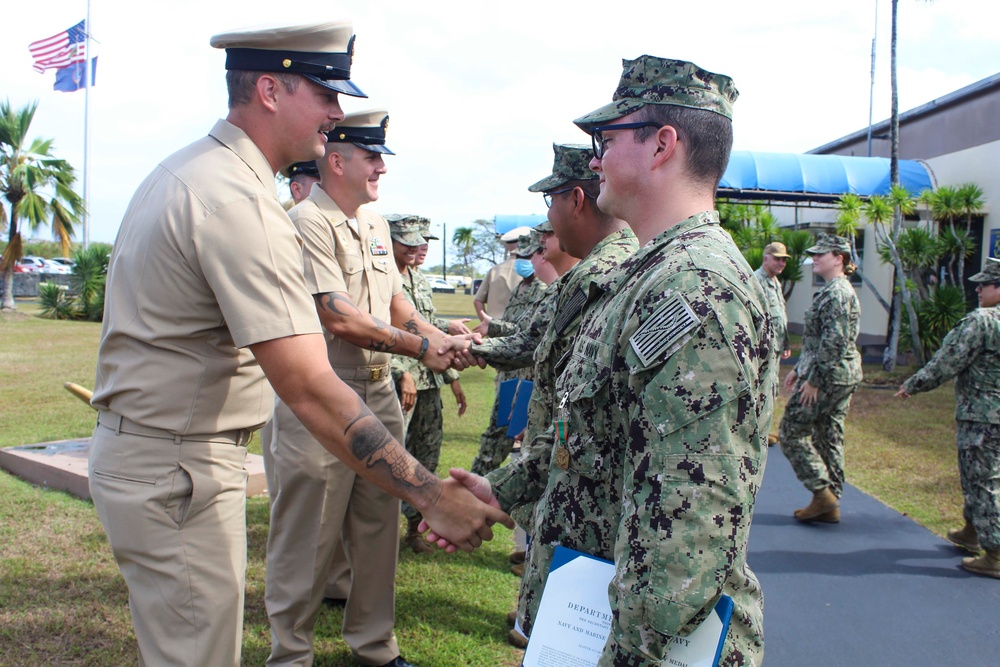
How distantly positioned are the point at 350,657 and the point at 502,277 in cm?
627

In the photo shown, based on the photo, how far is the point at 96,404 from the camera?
215 cm

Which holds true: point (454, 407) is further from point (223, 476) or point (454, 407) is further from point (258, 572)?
point (223, 476)

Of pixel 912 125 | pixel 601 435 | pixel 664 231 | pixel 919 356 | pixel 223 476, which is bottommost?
pixel 919 356

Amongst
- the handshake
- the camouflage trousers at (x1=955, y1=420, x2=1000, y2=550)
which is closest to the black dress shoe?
the handshake

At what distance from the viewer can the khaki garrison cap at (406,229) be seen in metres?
5.79

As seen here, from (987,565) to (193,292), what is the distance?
5470 millimetres

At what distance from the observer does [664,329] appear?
1.47 m

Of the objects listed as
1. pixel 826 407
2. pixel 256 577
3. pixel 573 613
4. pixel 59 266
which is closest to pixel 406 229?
pixel 256 577

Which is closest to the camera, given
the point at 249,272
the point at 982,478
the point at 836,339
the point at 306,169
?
the point at 249,272

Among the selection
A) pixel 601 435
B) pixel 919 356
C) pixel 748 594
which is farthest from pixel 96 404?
pixel 919 356

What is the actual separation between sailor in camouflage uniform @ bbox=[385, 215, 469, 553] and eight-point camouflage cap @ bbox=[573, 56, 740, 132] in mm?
3213

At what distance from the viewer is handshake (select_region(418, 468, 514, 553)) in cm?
250

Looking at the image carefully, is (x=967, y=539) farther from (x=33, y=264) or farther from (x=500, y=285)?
(x=33, y=264)

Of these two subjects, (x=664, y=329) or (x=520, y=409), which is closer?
(x=664, y=329)
